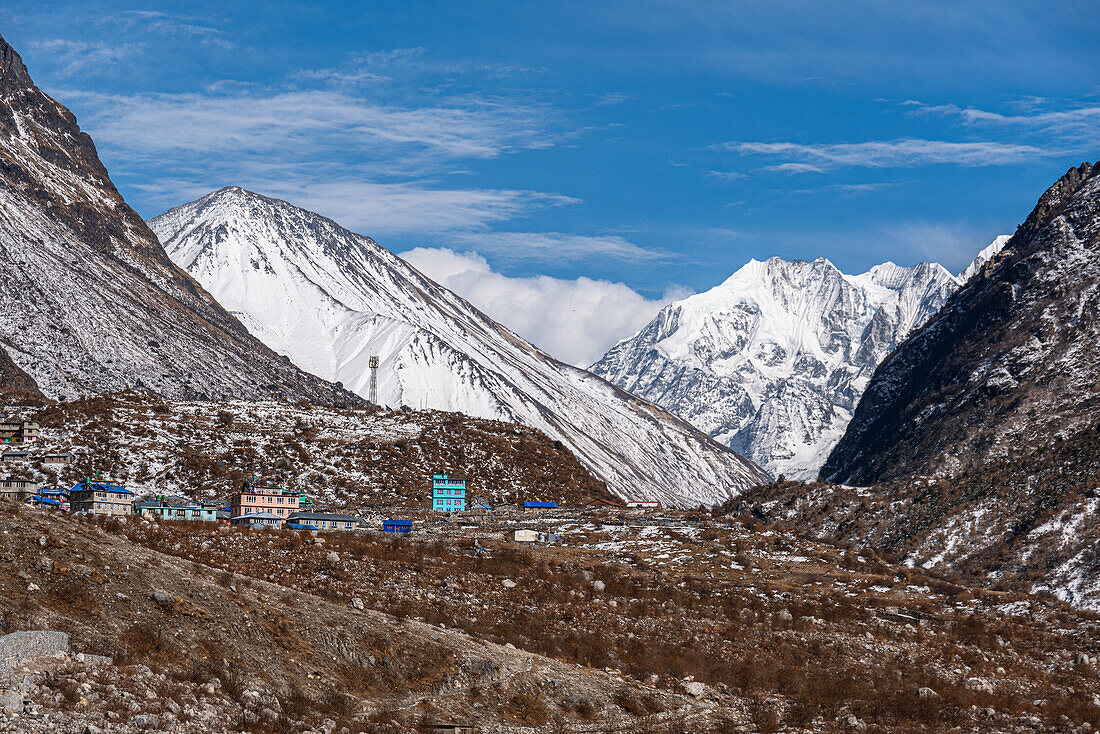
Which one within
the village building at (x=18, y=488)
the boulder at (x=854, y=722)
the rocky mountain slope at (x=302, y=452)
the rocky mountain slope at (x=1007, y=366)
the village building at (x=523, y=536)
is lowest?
the boulder at (x=854, y=722)

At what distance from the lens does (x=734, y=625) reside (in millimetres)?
48094

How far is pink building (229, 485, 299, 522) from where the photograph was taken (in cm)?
7350

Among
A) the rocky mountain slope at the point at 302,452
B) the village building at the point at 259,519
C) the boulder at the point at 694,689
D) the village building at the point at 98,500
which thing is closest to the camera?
the boulder at the point at 694,689

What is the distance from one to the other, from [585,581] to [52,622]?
31204mm

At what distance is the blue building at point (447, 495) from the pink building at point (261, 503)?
27.7 m

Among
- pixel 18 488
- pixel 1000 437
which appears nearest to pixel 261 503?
pixel 18 488

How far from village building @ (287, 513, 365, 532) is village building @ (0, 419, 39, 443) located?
45.1 m

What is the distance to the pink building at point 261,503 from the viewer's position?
241 ft

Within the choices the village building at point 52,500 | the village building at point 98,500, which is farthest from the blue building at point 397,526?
the village building at point 52,500

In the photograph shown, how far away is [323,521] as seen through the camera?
68.1 meters

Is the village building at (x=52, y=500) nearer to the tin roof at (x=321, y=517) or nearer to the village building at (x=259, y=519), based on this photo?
the village building at (x=259, y=519)

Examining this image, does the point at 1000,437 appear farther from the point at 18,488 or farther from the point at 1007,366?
the point at 18,488

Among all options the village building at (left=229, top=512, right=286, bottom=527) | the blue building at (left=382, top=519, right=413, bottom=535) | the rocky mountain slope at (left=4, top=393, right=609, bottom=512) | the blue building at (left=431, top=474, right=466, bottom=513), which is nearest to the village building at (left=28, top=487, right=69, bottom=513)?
the village building at (left=229, top=512, right=286, bottom=527)

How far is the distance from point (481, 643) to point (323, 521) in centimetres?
3467
